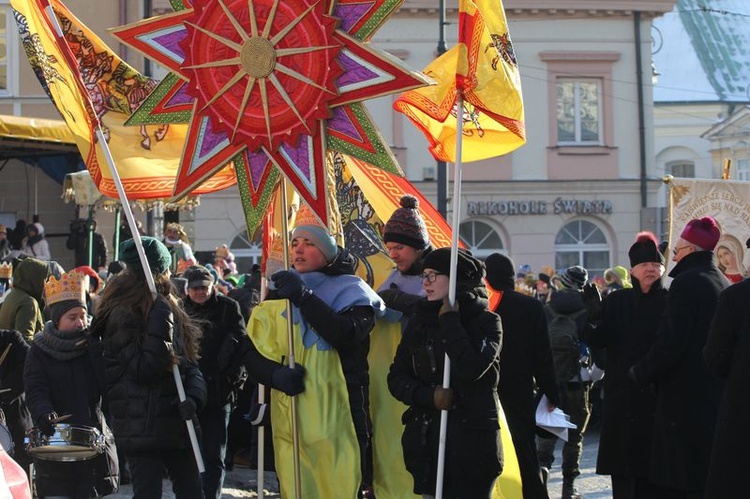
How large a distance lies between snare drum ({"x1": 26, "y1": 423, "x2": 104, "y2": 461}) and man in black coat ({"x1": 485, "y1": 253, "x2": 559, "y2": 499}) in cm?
235

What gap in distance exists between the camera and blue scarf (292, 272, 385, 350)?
6230mm

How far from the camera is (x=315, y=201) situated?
634 cm

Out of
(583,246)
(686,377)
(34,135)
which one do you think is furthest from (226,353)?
(583,246)

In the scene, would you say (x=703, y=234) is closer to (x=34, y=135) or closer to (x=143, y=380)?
(x=143, y=380)

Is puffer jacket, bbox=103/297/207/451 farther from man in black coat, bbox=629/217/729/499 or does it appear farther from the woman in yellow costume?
man in black coat, bbox=629/217/729/499

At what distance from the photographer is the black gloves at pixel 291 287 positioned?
592 cm

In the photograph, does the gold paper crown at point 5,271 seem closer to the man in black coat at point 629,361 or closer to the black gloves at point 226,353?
the black gloves at point 226,353

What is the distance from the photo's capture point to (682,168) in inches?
1783

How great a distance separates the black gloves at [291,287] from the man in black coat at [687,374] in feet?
7.30

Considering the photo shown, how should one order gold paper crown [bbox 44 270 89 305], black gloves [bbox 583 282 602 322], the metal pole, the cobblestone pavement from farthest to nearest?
the metal pole, the cobblestone pavement, black gloves [bbox 583 282 602 322], gold paper crown [bbox 44 270 89 305]

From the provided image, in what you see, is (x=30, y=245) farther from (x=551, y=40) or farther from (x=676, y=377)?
(x=551, y=40)

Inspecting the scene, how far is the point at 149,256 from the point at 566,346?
4.72 metres

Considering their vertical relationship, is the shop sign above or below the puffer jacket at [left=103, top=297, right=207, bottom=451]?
above

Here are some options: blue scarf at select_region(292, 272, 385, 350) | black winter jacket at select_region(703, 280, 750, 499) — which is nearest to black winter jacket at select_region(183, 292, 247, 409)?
blue scarf at select_region(292, 272, 385, 350)
